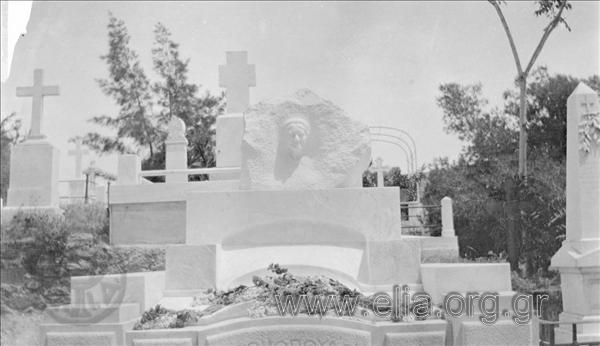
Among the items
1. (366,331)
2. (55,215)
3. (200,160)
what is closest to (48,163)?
(55,215)

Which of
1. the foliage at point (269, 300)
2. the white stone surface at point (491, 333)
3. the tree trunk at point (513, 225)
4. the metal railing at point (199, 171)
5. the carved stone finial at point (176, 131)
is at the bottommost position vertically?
the white stone surface at point (491, 333)

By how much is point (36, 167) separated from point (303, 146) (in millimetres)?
8421

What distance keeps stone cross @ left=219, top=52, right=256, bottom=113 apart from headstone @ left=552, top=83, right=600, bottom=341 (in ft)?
20.6

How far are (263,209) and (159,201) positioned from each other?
349cm

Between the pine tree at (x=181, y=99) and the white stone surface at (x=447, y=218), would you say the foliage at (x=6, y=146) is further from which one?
the white stone surface at (x=447, y=218)

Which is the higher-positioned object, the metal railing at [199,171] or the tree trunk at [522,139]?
the tree trunk at [522,139]

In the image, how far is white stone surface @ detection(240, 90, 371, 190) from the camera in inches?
273

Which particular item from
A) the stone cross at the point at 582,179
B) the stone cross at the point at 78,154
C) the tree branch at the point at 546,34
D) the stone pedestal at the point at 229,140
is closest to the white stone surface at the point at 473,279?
the stone cross at the point at 582,179

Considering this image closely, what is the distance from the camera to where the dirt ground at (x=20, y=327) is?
9.03 metres

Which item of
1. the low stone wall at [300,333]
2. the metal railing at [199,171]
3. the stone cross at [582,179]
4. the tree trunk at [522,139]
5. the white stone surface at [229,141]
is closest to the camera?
the low stone wall at [300,333]

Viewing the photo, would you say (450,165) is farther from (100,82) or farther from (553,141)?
(100,82)

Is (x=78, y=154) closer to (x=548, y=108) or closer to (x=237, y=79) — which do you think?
(x=237, y=79)

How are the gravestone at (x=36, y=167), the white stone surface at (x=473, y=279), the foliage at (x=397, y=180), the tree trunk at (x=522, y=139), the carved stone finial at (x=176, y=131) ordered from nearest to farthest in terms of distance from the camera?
the white stone surface at (x=473, y=279) < the gravestone at (x=36, y=167) < the carved stone finial at (x=176, y=131) < the foliage at (x=397, y=180) < the tree trunk at (x=522, y=139)

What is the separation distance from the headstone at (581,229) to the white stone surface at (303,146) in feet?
10.9
